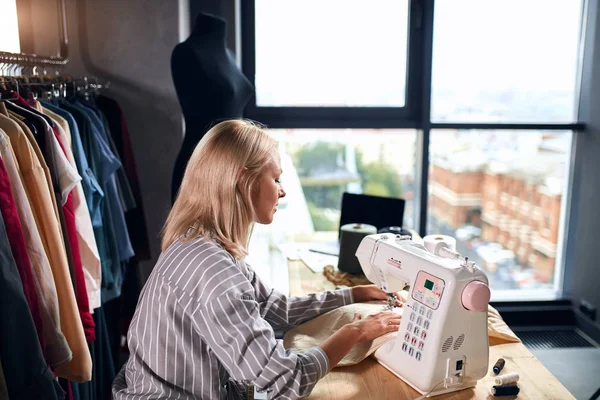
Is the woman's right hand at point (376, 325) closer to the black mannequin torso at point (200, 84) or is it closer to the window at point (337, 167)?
the black mannequin torso at point (200, 84)

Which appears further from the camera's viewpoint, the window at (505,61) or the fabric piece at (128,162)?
the window at (505,61)

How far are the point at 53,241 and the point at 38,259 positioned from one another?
0.10 metres

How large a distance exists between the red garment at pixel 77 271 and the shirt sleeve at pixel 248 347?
74cm

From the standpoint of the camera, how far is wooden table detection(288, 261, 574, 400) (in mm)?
1253

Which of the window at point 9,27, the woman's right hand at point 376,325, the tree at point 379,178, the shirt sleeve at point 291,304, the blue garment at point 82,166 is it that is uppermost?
the window at point 9,27

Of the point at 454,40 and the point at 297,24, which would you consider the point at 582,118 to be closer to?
the point at 454,40

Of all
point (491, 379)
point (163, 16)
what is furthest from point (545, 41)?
point (491, 379)

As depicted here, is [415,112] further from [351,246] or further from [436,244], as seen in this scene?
[436,244]

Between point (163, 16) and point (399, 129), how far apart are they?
4.43 feet

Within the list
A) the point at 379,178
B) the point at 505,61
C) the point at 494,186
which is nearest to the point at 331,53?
the point at 379,178

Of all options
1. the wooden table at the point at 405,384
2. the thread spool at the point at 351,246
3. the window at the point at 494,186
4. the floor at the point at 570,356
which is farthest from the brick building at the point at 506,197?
the wooden table at the point at 405,384

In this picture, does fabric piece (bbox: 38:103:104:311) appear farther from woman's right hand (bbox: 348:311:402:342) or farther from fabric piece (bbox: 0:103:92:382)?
woman's right hand (bbox: 348:311:402:342)

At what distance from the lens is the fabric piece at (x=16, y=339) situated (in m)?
1.32

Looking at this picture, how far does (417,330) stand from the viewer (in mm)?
1294
